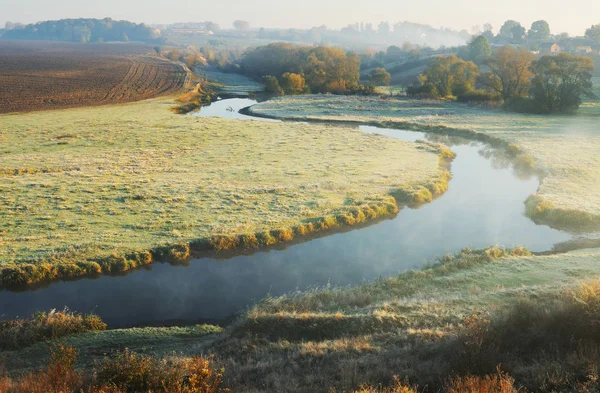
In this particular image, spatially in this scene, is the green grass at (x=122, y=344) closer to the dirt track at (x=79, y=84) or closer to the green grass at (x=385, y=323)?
the green grass at (x=385, y=323)

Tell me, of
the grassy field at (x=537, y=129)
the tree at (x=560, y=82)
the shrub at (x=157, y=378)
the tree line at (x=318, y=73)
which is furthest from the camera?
the tree line at (x=318, y=73)

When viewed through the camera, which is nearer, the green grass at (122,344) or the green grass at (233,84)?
the green grass at (122,344)

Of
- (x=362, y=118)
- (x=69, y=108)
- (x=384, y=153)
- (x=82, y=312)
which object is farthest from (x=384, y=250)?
(x=69, y=108)

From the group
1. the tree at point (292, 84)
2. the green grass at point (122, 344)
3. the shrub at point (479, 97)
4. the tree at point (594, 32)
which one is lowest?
the green grass at point (122, 344)

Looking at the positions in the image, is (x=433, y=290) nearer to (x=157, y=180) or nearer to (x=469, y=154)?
(x=157, y=180)

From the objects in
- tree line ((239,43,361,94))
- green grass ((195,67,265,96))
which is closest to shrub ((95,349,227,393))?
tree line ((239,43,361,94))

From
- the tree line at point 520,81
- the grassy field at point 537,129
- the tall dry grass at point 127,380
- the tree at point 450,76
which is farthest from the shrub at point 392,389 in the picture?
the tree at point 450,76

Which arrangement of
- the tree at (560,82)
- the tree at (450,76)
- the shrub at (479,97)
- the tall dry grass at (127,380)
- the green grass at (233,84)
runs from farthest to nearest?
the green grass at (233,84) → the tree at (450,76) → the shrub at (479,97) → the tree at (560,82) → the tall dry grass at (127,380)
